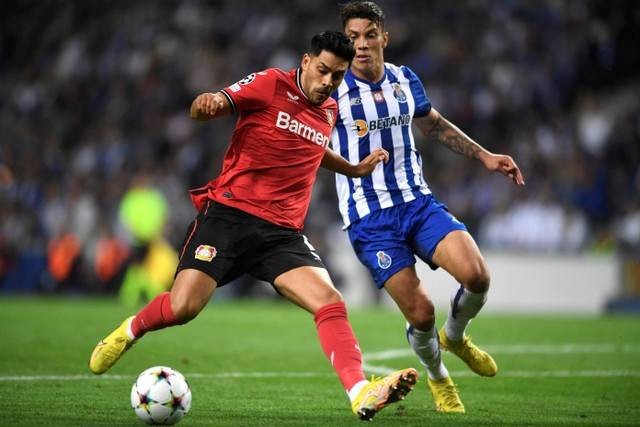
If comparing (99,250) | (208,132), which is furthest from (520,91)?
(99,250)

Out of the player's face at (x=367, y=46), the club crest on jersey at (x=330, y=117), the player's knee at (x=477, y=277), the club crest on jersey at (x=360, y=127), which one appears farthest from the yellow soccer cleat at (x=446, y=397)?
the player's face at (x=367, y=46)

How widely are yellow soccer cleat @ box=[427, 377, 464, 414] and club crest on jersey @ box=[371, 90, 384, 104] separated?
198 centimetres

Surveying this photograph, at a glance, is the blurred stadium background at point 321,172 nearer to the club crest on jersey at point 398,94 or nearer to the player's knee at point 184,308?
the club crest on jersey at point 398,94

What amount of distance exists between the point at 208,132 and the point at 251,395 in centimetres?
1427

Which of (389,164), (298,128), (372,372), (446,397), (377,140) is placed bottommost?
(372,372)

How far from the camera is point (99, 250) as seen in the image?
19.9 metres

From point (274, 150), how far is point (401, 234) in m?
1.24

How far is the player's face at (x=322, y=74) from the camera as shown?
6.41 meters

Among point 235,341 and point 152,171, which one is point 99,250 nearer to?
point 152,171

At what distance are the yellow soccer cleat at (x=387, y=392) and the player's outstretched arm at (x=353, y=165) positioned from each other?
1741 mm

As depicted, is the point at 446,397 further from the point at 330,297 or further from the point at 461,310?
the point at 330,297

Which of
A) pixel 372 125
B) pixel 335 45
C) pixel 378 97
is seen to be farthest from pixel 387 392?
pixel 378 97

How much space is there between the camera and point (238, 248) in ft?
21.7

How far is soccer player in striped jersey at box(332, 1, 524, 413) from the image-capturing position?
23.5 ft
